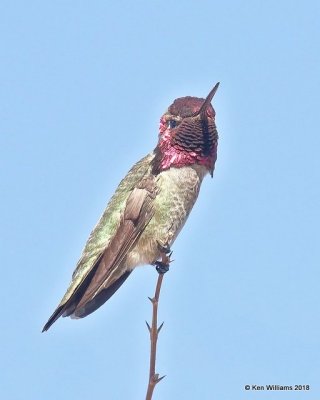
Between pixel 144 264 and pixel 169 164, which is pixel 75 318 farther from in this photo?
pixel 169 164

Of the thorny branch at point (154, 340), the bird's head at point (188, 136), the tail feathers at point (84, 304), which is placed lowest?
the thorny branch at point (154, 340)

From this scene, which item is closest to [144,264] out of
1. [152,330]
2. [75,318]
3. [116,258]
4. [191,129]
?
[116,258]

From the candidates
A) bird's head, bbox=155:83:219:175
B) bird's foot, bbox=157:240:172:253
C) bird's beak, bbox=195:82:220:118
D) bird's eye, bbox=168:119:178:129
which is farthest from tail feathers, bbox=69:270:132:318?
bird's beak, bbox=195:82:220:118

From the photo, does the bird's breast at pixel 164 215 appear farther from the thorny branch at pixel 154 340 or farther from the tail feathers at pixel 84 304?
the thorny branch at pixel 154 340

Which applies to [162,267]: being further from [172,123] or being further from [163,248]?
[172,123]

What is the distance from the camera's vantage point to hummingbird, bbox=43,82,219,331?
6793 millimetres

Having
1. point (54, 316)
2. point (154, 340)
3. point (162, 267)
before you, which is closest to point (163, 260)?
point (162, 267)

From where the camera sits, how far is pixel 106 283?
6793 millimetres

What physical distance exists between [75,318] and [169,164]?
149 cm

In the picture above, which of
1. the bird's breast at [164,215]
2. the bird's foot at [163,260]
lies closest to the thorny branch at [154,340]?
the bird's foot at [163,260]

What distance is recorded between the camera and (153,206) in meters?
6.89

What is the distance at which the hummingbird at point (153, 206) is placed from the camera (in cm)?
679

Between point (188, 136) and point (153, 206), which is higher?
point (188, 136)

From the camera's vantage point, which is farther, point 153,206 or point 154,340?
point 153,206
